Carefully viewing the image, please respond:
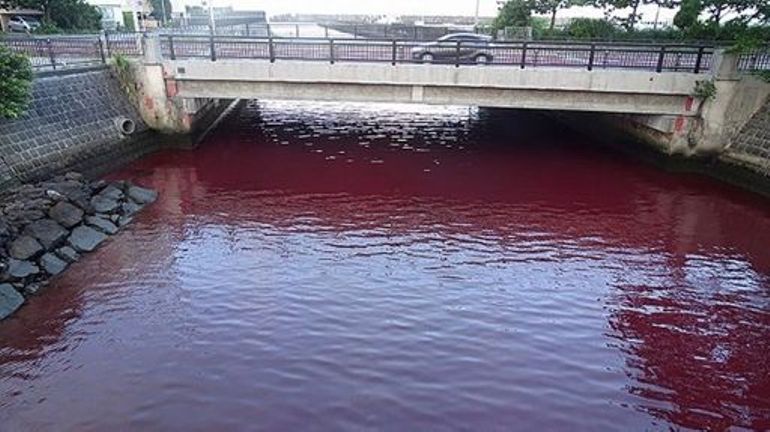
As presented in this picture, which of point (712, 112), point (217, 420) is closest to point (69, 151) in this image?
point (217, 420)

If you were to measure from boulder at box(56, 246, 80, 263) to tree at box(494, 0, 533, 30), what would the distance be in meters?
34.7

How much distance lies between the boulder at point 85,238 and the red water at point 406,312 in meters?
0.44

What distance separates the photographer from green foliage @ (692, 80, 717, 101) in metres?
19.6

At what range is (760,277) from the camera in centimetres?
1300

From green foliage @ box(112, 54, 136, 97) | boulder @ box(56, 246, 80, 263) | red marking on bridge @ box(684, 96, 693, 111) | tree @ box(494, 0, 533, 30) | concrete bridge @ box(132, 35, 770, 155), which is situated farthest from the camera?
tree @ box(494, 0, 533, 30)

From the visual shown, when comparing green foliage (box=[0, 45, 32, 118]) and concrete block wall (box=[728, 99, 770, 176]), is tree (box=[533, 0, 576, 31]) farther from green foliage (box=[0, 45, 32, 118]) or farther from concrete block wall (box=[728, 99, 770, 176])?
green foliage (box=[0, 45, 32, 118])

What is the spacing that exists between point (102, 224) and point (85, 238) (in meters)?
0.91

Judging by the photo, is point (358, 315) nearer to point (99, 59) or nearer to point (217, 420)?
point (217, 420)

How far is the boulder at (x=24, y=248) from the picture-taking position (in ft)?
40.2

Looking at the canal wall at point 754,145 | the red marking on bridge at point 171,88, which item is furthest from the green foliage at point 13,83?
the canal wall at point 754,145

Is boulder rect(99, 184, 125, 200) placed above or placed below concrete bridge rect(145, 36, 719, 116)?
below

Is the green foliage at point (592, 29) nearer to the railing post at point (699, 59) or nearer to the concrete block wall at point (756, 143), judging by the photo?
the railing post at point (699, 59)

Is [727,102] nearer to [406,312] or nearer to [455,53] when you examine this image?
[455,53]

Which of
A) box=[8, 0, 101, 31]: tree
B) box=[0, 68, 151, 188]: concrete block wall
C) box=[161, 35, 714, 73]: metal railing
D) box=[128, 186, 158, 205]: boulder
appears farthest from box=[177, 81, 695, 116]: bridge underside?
box=[8, 0, 101, 31]: tree
